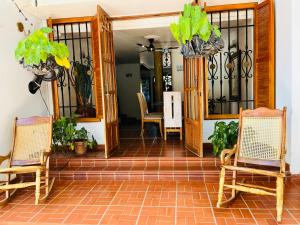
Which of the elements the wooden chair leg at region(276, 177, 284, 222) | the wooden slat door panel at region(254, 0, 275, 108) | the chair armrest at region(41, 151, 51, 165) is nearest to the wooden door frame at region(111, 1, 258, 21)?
the wooden slat door panel at region(254, 0, 275, 108)

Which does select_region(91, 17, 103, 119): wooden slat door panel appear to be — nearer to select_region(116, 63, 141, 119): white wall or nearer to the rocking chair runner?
the rocking chair runner

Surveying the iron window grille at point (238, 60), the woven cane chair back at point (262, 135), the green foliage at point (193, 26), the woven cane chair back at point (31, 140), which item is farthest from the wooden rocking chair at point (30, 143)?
the iron window grille at point (238, 60)

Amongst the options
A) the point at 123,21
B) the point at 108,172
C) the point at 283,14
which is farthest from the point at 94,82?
the point at 283,14

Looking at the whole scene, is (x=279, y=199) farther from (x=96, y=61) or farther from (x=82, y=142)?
(x=96, y=61)

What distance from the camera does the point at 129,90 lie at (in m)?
9.82

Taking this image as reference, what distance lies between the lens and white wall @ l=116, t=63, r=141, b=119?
32.0 ft

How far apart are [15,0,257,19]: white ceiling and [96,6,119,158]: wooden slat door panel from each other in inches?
6.9

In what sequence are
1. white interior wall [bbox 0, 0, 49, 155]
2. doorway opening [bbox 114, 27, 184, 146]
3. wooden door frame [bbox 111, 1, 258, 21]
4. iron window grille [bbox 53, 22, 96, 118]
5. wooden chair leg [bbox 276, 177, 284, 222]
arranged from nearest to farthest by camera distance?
wooden chair leg [bbox 276, 177, 284, 222], white interior wall [bbox 0, 0, 49, 155], wooden door frame [bbox 111, 1, 258, 21], iron window grille [bbox 53, 22, 96, 118], doorway opening [bbox 114, 27, 184, 146]

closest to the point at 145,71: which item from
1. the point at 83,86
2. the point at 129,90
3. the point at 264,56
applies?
the point at 129,90

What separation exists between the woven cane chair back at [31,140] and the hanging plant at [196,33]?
211 cm

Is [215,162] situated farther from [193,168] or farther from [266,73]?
[266,73]

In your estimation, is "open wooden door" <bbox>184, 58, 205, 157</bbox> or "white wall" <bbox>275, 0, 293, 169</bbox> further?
"open wooden door" <bbox>184, 58, 205, 157</bbox>

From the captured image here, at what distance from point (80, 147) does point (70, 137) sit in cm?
24

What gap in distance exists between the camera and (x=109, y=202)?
Answer: 273 centimetres
